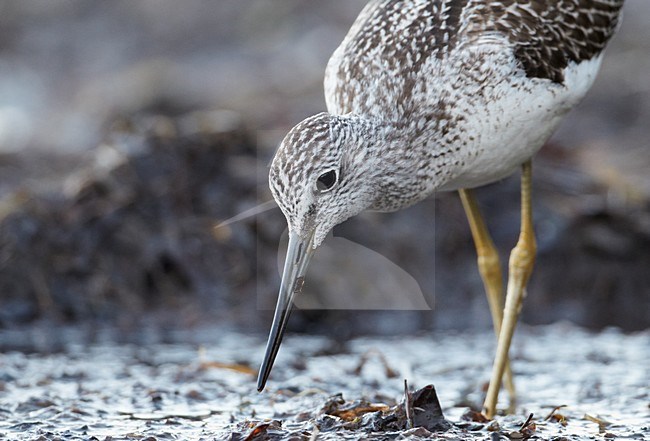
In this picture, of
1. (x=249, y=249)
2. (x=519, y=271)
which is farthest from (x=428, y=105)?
(x=249, y=249)

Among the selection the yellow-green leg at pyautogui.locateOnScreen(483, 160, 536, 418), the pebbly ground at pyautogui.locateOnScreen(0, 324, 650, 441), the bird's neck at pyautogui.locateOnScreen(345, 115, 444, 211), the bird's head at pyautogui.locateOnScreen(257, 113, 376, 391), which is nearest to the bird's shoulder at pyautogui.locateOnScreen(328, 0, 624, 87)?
the bird's neck at pyautogui.locateOnScreen(345, 115, 444, 211)

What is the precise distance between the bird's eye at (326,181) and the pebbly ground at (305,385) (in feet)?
3.65

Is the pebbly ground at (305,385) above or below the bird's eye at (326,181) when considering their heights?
below

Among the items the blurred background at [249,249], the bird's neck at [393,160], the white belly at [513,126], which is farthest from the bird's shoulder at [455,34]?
the blurred background at [249,249]

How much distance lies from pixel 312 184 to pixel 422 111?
0.85m

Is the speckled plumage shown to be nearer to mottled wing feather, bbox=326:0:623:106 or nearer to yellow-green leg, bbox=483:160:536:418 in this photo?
mottled wing feather, bbox=326:0:623:106

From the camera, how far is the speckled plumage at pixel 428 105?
17.7ft

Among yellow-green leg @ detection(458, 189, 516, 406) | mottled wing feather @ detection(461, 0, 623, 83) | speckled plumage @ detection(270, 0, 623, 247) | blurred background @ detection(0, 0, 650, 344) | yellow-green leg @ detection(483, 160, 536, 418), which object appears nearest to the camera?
speckled plumage @ detection(270, 0, 623, 247)

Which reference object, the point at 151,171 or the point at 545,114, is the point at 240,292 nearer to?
the point at 151,171

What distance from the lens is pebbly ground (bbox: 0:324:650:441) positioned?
530 cm

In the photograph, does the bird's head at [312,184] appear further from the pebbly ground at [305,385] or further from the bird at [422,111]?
the pebbly ground at [305,385]

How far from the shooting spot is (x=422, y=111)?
5.69 m

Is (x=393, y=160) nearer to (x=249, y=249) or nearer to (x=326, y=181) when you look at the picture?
(x=326, y=181)

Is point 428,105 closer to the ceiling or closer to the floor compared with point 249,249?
closer to the ceiling
